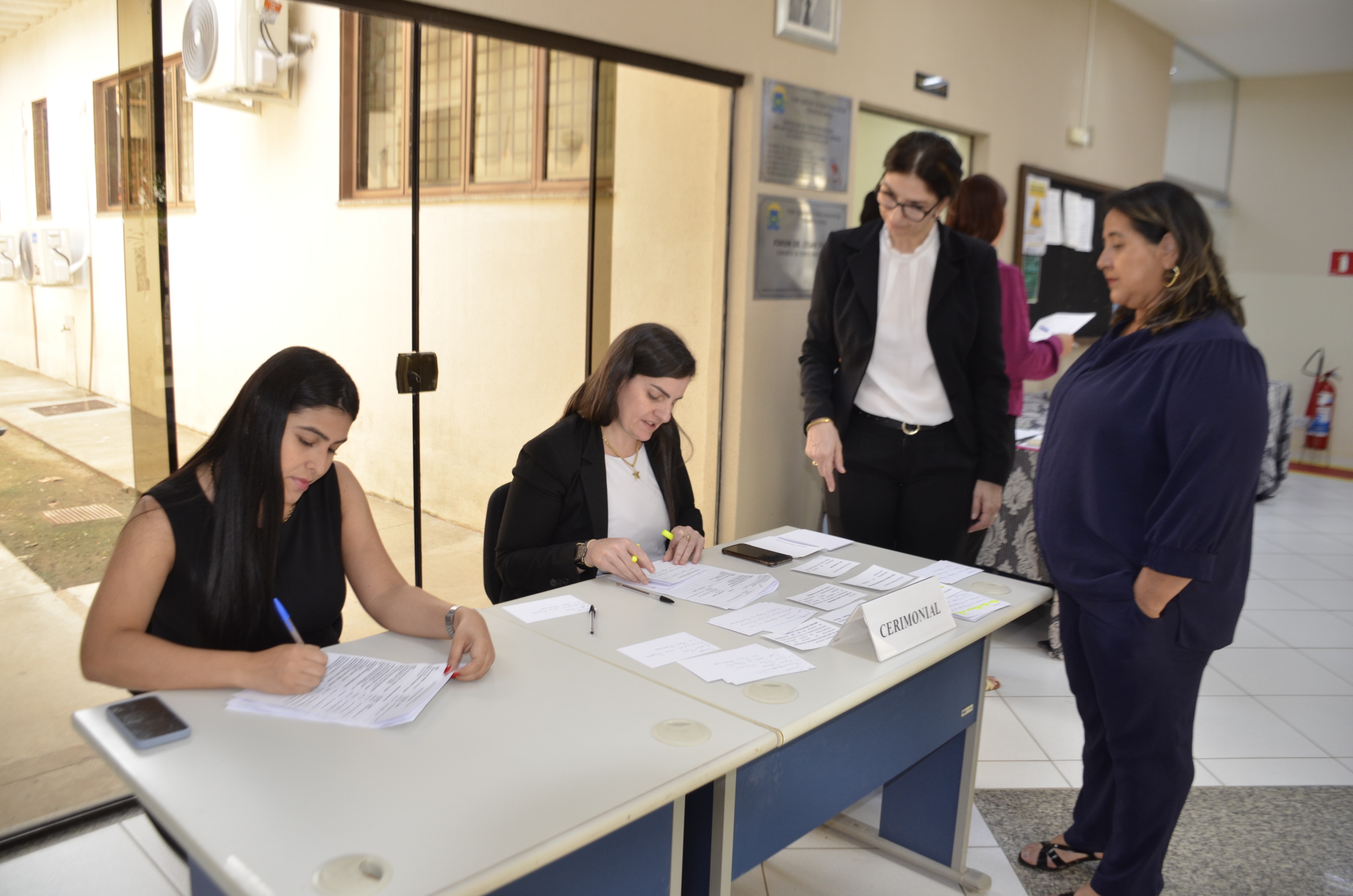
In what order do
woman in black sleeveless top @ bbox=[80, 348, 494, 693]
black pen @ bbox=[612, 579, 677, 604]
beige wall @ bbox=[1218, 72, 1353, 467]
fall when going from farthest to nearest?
beige wall @ bbox=[1218, 72, 1353, 467]
black pen @ bbox=[612, 579, 677, 604]
woman in black sleeveless top @ bbox=[80, 348, 494, 693]

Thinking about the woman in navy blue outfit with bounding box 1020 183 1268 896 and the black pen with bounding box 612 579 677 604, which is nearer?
the woman in navy blue outfit with bounding box 1020 183 1268 896

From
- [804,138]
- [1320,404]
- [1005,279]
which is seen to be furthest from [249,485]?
[1320,404]

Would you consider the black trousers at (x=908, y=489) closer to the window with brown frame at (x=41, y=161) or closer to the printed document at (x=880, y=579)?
the printed document at (x=880, y=579)

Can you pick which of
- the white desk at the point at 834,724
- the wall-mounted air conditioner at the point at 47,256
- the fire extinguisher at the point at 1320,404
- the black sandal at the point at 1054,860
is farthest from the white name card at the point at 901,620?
the fire extinguisher at the point at 1320,404

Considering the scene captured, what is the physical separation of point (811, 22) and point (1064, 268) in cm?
269

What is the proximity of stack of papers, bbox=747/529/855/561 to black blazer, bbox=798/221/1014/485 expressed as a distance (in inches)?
13.4

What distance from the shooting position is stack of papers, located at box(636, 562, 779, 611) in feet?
6.06

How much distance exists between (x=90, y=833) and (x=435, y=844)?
181cm

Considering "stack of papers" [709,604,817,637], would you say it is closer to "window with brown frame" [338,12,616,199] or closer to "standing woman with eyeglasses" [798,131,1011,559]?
"standing woman with eyeglasses" [798,131,1011,559]

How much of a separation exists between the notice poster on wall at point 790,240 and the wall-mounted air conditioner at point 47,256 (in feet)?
7.25

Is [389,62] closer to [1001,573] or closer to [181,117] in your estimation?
[181,117]

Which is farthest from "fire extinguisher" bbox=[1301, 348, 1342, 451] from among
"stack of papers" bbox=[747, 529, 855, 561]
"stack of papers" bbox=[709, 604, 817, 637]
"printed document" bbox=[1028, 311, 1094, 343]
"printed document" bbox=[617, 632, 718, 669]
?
"printed document" bbox=[617, 632, 718, 669]

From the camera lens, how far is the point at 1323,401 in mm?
7691

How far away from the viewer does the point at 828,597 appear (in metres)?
Answer: 1.89
